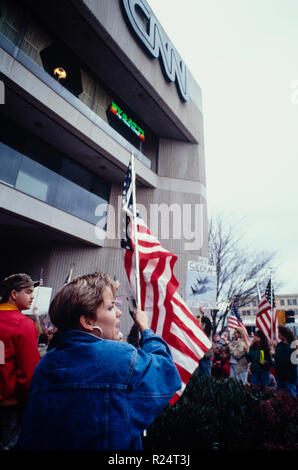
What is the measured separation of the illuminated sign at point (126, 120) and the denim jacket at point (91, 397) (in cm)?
1571

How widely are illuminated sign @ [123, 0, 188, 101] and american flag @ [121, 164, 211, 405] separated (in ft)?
48.7

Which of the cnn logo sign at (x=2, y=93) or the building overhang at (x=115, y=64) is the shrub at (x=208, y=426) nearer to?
the cnn logo sign at (x=2, y=93)

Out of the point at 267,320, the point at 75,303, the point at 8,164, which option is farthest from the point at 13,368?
the point at 8,164

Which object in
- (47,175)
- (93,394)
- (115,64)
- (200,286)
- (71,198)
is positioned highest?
(115,64)

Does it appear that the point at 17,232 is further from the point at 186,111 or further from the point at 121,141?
the point at 186,111

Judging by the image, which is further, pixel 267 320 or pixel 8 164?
pixel 8 164

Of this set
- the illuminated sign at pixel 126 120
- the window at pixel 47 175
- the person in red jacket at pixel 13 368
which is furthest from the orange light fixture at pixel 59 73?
the person in red jacket at pixel 13 368

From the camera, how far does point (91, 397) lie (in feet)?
3.71

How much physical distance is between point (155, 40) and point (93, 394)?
1841cm

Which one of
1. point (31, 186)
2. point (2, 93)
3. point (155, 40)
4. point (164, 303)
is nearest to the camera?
point (164, 303)

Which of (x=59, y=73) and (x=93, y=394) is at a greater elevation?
(x=59, y=73)

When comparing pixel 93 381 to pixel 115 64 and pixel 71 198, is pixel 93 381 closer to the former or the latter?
pixel 71 198
